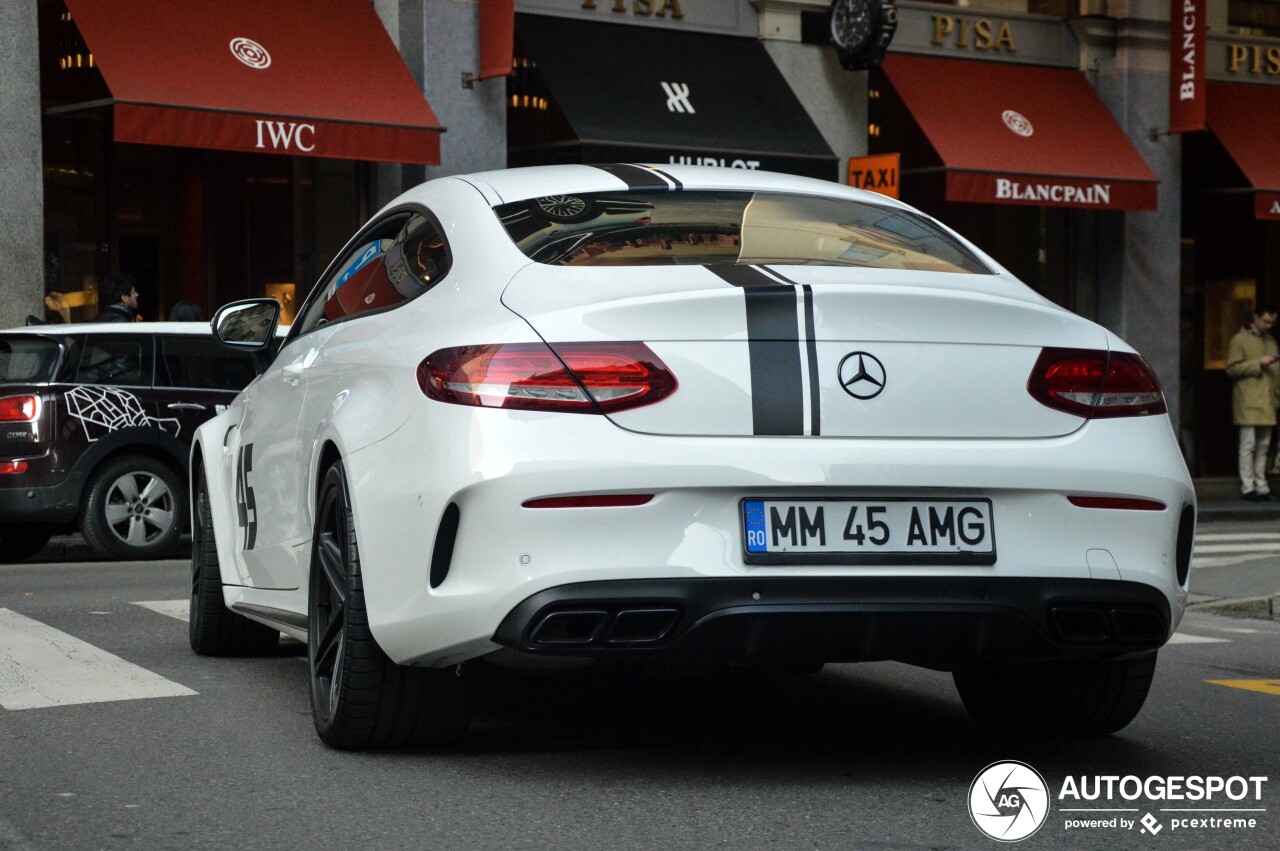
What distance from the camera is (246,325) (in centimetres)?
659

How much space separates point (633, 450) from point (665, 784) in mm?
860

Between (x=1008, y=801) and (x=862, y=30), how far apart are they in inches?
619

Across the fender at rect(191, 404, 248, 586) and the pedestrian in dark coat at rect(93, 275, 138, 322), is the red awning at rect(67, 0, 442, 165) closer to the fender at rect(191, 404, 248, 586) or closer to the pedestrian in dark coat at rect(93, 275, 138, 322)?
the pedestrian in dark coat at rect(93, 275, 138, 322)

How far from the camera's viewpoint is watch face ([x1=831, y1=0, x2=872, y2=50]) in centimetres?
1920

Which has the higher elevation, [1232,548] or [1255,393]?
[1255,393]

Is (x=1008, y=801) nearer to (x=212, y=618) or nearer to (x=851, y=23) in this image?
(x=212, y=618)

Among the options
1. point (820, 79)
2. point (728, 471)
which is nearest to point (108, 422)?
point (728, 471)

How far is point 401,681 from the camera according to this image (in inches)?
186

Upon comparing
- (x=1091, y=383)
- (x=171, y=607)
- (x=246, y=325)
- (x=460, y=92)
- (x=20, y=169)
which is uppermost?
(x=460, y=92)

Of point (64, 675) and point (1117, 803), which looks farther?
point (64, 675)

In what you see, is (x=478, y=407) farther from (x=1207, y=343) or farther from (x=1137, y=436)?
(x=1207, y=343)

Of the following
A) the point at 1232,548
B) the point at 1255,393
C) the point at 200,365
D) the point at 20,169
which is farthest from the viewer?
the point at 1255,393

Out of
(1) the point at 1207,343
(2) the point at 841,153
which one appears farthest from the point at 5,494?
(1) the point at 1207,343

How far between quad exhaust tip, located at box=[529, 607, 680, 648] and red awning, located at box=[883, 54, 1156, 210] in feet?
50.8
